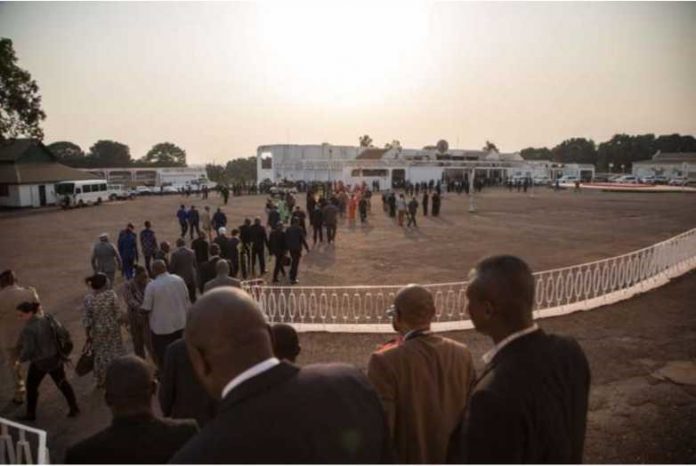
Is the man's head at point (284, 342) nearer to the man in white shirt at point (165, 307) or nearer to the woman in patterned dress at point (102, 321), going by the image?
the man in white shirt at point (165, 307)

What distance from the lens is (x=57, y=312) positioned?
10.4 metres

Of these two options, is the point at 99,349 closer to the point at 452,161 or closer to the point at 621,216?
the point at 621,216

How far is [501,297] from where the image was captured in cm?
249

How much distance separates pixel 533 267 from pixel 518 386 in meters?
12.3

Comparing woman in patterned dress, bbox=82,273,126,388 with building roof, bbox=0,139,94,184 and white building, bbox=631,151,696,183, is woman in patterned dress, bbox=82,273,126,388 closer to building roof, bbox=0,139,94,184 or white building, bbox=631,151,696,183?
building roof, bbox=0,139,94,184

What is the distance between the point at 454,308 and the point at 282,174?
59.3 m

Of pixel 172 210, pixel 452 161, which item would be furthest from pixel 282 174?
pixel 172 210

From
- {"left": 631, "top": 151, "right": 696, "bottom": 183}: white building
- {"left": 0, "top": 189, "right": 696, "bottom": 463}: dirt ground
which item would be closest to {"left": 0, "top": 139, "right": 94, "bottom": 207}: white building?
{"left": 0, "top": 189, "right": 696, "bottom": 463}: dirt ground

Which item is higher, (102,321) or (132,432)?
(132,432)

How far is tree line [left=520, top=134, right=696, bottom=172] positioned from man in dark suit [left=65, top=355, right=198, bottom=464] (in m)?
112

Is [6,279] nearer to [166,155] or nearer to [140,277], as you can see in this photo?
[140,277]

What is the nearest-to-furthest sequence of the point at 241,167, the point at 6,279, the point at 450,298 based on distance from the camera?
the point at 6,279
the point at 450,298
the point at 241,167

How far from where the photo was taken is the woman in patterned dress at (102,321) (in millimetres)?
6441

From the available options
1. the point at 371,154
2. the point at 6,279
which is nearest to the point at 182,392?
the point at 6,279
